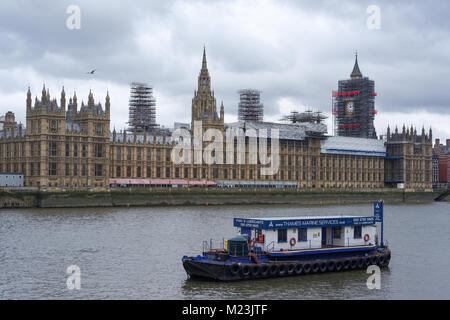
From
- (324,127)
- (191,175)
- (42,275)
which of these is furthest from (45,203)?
(324,127)

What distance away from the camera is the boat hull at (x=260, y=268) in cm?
4016

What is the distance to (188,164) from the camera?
145 m

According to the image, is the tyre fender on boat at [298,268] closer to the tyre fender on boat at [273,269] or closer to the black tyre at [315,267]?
the black tyre at [315,267]

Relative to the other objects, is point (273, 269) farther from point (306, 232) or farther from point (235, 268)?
point (306, 232)

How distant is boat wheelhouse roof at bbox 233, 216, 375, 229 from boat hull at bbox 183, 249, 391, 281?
2466 mm

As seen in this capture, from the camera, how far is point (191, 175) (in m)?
146

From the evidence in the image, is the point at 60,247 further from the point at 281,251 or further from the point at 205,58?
the point at 205,58

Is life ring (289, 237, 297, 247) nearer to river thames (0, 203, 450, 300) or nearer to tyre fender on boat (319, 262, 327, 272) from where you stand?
tyre fender on boat (319, 262, 327, 272)

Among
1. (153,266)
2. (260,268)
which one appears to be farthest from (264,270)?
(153,266)

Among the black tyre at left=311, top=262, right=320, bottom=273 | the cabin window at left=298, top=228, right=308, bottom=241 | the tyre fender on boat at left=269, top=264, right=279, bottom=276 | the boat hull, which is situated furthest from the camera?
the cabin window at left=298, top=228, right=308, bottom=241

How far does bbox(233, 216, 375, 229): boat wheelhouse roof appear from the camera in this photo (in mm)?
43062

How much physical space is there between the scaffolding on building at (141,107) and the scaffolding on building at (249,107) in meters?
24.2

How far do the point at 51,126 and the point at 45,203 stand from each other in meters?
19.7

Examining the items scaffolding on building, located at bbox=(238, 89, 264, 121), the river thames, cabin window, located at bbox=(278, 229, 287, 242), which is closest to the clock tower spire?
scaffolding on building, located at bbox=(238, 89, 264, 121)
